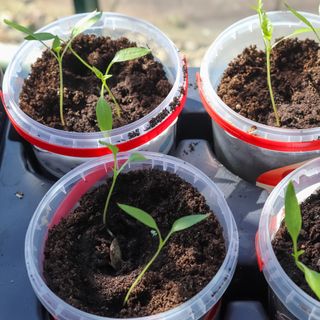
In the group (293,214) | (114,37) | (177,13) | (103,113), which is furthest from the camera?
(177,13)

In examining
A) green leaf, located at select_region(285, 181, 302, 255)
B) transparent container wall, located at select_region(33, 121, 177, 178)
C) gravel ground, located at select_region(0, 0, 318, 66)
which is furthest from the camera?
gravel ground, located at select_region(0, 0, 318, 66)

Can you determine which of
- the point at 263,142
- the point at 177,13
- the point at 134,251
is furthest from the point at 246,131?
the point at 177,13

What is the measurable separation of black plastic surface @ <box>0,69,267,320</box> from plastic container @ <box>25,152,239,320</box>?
0.08 m

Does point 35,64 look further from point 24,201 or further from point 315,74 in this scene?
point 315,74

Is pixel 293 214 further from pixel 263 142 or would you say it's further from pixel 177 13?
pixel 177 13

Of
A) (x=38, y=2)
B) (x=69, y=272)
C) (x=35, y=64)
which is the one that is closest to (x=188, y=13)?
(x=38, y=2)

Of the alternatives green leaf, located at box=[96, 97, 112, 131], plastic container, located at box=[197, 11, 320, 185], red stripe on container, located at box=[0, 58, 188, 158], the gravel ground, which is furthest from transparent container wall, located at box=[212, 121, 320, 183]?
the gravel ground

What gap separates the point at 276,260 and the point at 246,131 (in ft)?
0.76

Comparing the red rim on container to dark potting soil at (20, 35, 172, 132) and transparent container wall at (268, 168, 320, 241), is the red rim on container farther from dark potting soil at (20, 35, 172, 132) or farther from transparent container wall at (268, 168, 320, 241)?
transparent container wall at (268, 168, 320, 241)

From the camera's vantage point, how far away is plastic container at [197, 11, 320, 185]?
2.98 feet

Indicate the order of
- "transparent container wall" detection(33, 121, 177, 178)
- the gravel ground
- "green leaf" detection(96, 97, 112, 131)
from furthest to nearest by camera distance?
1. the gravel ground
2. "transparent container wall" detection(33, 121, 177, 178)
3. "green leaf" detection(96, 97, 112, 131)

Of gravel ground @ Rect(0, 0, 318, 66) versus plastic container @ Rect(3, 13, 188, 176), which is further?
gravel ground @ Rect(0, 0, 318, 66)

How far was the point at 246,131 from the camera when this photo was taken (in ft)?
3.04

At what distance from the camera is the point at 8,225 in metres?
0.96
